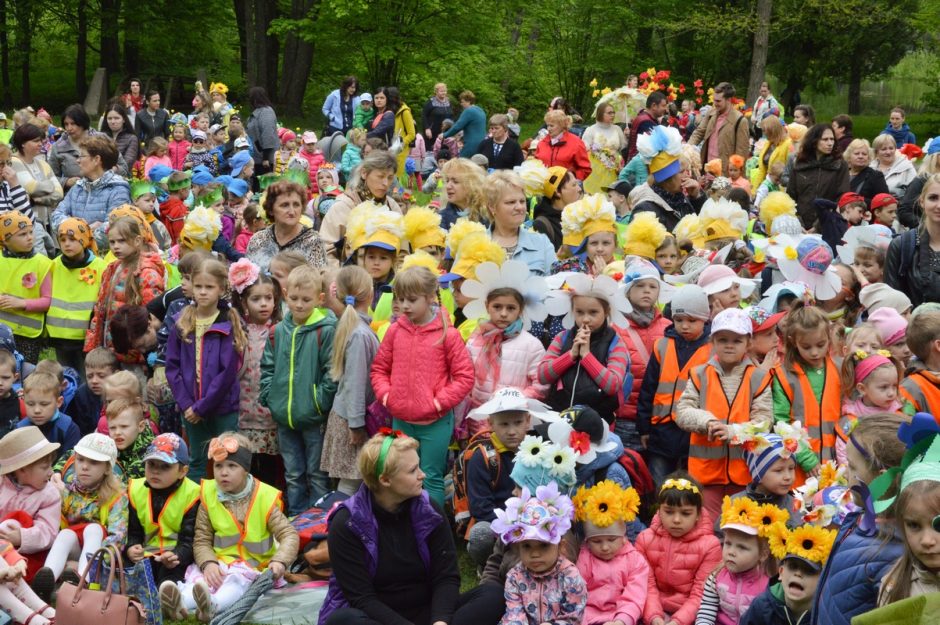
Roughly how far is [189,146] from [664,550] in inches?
452

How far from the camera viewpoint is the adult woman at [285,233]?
326 inches

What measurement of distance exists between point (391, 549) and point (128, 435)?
2438 mm

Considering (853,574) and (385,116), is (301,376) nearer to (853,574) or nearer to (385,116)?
(853,574)

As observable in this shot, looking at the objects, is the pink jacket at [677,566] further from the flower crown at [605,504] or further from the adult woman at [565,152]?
the adult woman at [565,152]

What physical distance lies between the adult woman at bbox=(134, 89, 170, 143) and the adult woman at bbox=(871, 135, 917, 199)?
10.9 metres

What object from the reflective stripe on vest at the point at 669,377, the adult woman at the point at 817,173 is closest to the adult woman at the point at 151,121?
the adult woman at the point at 817,173

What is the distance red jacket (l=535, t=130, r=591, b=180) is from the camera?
12.3 metres

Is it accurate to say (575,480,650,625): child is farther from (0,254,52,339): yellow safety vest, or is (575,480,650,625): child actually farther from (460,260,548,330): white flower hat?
(0,254,52,339): yellow safety vest

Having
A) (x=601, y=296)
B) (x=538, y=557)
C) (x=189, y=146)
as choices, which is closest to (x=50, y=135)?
(x=189, y=146)

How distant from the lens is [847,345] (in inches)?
247

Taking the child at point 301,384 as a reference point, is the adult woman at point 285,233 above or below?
above

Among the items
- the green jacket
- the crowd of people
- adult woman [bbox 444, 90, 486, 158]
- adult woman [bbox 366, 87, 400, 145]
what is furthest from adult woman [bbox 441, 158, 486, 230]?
adult woman [bbox 366, 87, 400, 145]

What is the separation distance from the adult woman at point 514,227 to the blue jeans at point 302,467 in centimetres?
184

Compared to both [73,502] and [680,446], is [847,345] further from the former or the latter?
[73,502]
